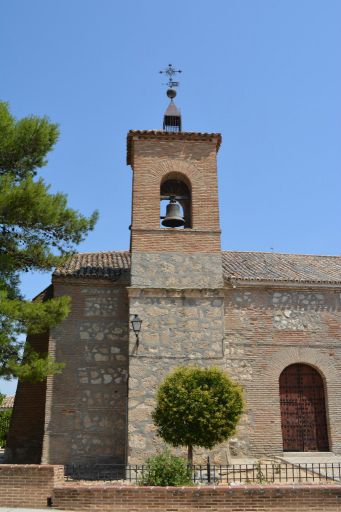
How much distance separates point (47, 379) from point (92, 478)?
297 centimetres

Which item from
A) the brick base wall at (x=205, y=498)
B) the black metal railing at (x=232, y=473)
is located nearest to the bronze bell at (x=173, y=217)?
the black metal railing at (x=232, y=473)

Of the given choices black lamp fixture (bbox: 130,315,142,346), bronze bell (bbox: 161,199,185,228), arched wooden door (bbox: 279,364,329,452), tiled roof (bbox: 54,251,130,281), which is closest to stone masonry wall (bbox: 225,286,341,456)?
arched wooden door (bbox: 279,364,329,452)

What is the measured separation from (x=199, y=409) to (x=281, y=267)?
25.4 ft

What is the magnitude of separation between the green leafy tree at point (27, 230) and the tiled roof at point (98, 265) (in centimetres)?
181

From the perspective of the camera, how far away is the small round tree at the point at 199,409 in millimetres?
10609

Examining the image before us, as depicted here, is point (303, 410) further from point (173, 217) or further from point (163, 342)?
point (173, 217)

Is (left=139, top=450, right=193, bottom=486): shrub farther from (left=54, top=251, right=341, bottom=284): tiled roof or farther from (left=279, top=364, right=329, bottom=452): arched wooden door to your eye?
(left=54, top=251, right=341, bottom=284): tiled roof

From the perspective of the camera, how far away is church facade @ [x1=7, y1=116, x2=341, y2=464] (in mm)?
13625

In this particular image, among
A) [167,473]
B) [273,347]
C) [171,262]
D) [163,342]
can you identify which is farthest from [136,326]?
[167,473]

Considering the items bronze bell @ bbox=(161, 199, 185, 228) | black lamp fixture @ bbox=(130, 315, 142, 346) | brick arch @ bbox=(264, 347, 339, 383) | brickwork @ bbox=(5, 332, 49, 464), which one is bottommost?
brickwork @ bbox=(5, 332, 49, 464)

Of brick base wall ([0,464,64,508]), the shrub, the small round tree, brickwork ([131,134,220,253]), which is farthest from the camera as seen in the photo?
brickwork ([131,134,220,253])

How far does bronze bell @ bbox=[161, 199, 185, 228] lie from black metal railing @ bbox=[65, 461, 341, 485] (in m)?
6.29

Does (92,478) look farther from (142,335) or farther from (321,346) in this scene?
(321,346)

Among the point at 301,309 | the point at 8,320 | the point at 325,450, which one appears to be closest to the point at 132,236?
the point at 8,320
